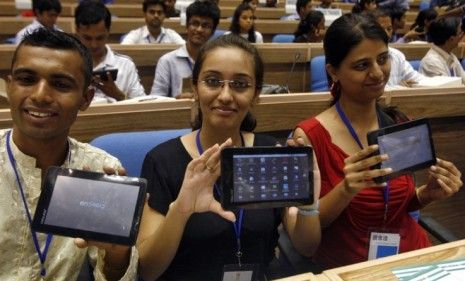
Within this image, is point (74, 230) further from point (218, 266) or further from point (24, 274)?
point (218, 266)

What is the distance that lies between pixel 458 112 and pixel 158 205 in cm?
155

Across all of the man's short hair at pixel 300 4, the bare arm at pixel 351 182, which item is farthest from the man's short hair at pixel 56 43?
the man's short hair at pixel 300 4

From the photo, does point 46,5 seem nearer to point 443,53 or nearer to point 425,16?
point 443,53

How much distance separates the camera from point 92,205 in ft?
2.94

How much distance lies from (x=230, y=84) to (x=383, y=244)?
0.63m

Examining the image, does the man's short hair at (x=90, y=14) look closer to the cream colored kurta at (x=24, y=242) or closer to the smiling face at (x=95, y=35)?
the smiling face at (x=95, y=35)

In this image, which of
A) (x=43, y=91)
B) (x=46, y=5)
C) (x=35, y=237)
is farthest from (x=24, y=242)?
(x=46, y=5)

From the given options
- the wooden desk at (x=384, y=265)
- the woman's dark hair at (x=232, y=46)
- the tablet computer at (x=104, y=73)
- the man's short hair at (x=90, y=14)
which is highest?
the woman's dark hair at (x=232, y=46)

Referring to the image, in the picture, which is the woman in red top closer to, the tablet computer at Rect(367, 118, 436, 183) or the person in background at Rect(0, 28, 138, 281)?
the tablet computer at Rect(367, 118, 436, 183)

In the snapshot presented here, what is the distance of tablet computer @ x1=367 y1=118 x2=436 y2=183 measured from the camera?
115cm

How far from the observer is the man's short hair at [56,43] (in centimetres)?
105

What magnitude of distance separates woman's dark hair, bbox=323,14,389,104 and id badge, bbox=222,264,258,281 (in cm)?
65

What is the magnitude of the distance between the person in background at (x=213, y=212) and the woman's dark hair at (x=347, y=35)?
29cm

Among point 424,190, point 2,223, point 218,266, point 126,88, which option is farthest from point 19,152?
point 126,88
